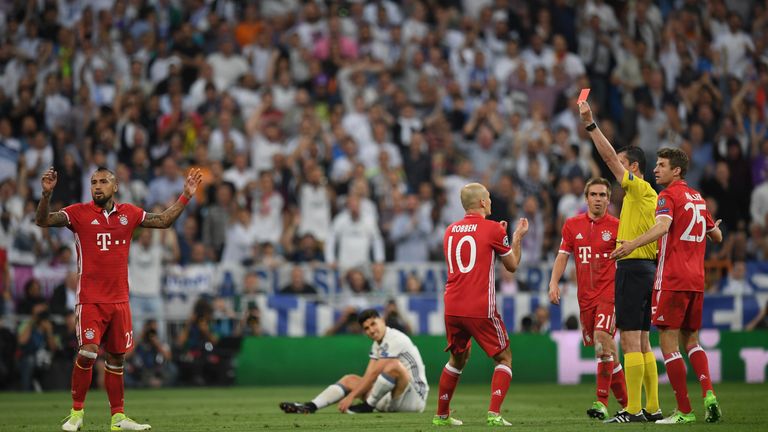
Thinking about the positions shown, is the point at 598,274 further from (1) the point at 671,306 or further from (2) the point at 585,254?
(1) the point at 671,306

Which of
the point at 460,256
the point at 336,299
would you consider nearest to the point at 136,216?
the point at 460,256

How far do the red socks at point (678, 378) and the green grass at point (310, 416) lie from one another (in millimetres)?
265

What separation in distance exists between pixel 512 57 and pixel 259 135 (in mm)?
6109

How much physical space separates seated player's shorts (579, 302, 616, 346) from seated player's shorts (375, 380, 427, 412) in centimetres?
264

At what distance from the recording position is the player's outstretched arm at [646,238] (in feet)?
39.7

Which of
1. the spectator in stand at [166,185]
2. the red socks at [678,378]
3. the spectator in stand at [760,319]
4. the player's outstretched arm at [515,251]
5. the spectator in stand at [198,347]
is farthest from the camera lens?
the spectator in stand at [166,185]

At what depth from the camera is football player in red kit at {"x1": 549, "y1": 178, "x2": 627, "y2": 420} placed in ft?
45.5

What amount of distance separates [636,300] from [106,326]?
18.2 feet

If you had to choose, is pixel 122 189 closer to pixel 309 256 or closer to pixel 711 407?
pixel 309 256

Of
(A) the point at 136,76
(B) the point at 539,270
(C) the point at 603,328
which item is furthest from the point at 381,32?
(C) the point at 603,328

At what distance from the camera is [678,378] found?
41.1ft

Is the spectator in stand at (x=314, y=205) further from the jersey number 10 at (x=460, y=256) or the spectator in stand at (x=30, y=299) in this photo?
the jersey number 10 at (x=460, y=256)

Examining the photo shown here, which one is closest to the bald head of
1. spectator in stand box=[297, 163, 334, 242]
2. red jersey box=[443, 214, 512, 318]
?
red jersey box=[443, 214, 512, 318]

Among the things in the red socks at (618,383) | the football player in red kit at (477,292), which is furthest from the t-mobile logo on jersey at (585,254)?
the football player in red kit at (477,292)
